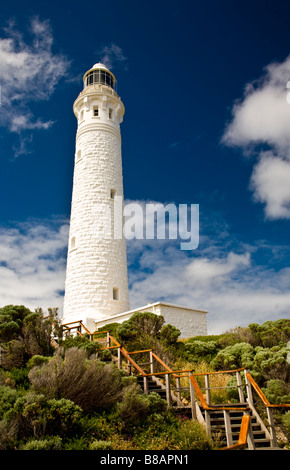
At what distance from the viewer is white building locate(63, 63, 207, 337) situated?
1905 cm

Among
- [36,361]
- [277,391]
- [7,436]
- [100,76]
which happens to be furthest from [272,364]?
[100,76]

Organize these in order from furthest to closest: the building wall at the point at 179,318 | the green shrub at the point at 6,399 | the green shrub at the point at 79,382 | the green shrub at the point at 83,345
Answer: the building wall at the point at 179,318 < the green shrub at the point at 83,345 < the green shrub at the point at 79,382 < the green shrub at the point at 6,399

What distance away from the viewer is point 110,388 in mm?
9023

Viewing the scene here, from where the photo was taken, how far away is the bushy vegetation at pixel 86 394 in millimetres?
7074

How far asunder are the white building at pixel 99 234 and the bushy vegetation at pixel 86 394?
5565mm

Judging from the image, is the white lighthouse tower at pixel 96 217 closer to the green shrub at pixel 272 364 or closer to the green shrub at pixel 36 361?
the green shrub at pixel 36 361

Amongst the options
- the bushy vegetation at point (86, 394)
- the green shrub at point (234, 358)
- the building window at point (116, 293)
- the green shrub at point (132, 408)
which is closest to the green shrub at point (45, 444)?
the bushy vegetation at point (86, 394)

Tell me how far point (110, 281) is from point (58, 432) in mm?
13148

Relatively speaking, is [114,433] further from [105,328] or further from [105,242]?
[105,242]

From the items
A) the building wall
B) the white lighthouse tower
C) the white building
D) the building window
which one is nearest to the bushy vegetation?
the building wall

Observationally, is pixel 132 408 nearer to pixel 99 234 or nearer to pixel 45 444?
pixel 45 444

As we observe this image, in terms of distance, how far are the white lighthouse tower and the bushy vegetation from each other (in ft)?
20.3

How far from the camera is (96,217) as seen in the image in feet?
69.1
